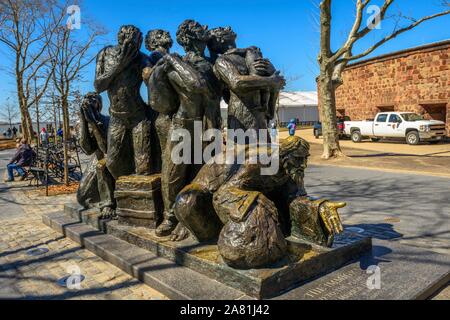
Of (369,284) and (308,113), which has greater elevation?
(308,113)

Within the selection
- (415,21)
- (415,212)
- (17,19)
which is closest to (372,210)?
(415,212)

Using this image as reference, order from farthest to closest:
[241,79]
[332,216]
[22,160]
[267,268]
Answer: [22,160] < [241,79] < [332,216] < [267,268]

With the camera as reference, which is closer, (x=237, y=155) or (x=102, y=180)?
(x=237, y=155)

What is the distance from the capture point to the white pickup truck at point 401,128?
60.0ft

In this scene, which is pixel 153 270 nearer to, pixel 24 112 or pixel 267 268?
pixel 267 268

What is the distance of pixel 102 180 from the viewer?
5156 mm

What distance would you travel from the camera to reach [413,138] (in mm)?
18750

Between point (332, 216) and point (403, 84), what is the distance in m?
21.0

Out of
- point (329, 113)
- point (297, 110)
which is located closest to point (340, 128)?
point (329, 113)

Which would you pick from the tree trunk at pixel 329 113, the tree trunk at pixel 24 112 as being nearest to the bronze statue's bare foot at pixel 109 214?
the tree trunk at pixel 329 113

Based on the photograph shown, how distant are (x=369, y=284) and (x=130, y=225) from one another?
271cm

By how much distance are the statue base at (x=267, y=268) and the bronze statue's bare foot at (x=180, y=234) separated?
71 millimetres

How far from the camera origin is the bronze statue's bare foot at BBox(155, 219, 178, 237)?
4.09 meters
